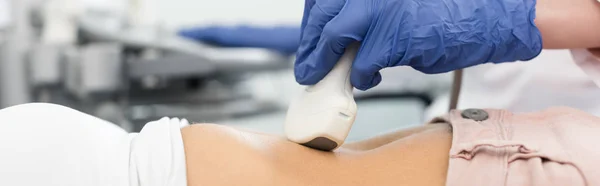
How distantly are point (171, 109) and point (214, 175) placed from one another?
1.56m

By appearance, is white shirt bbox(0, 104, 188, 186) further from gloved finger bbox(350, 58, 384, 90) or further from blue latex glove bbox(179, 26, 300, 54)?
blue latex glove bbox(179, 26, 300, 54)

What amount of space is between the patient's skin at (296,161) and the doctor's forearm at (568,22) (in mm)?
209

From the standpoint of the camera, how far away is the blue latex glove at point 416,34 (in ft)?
2.51

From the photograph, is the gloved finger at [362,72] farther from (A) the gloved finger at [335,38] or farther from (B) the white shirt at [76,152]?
(B) the white shirt at [76,152]

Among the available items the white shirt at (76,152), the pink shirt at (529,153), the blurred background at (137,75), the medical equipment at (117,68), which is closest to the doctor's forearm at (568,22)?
the pink shirt at (529,153)

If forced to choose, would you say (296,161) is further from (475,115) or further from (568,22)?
(568,22)

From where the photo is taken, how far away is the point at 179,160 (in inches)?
26.0

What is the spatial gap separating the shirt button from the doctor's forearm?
0.44ft

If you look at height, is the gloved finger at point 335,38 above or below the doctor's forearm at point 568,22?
above

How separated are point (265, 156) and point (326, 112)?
89mm

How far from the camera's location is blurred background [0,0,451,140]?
1.87m

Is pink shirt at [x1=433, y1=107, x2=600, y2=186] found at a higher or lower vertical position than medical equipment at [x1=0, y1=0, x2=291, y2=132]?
higher

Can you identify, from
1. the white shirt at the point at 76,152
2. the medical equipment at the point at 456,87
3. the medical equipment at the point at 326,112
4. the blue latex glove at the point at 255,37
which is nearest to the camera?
the white shirt at the point at 76,152

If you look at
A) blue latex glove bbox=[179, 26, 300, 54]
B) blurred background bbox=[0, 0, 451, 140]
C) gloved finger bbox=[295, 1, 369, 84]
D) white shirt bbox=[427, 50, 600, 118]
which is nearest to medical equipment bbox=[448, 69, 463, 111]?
white shirt bbox=[427, 50, 600, 118]
